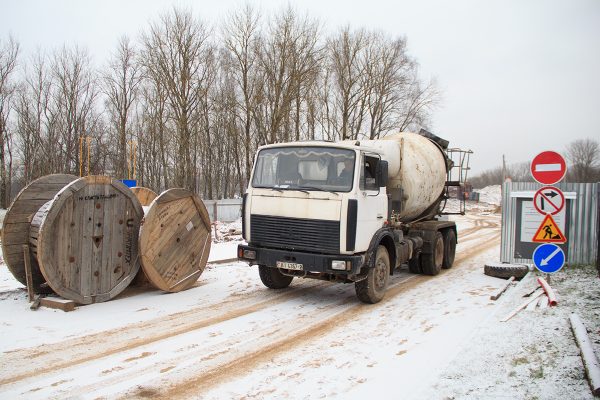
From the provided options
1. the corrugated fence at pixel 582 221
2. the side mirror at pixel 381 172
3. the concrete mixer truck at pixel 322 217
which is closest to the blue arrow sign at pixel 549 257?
the concrete mixer truck at pixel 322 217

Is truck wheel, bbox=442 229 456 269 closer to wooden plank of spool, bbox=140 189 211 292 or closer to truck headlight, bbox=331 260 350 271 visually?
truck headlight, bbox=331 260 350 271

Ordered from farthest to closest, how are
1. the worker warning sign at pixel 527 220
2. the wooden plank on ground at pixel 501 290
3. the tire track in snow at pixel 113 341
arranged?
the worker warning sign at pixel 527 220 → the wooden plank on ground at pixel 501 290 → the tire track in snow at pixel 113 341

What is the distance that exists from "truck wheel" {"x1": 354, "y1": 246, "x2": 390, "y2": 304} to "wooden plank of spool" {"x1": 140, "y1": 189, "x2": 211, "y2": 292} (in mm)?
3252

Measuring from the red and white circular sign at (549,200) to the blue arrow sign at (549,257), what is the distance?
591mm

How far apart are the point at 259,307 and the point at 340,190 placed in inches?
96.4

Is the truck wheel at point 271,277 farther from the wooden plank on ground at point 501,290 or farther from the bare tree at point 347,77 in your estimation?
the bare tree at point 347,77

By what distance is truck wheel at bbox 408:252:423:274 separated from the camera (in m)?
11.1

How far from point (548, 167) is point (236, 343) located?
19.2 ft

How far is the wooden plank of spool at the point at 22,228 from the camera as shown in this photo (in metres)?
7.10

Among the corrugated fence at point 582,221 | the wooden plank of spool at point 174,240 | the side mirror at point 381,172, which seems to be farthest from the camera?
the corrugated fence at point 582,221

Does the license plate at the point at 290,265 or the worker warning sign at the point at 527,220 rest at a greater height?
the worker warning sign at the point at 527,220

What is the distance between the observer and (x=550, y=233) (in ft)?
24.6

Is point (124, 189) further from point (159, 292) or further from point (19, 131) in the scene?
point (19, 131)

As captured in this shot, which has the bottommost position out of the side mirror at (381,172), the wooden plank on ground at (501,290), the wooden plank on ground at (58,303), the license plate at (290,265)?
the wooden plank on ground at (501,290)
